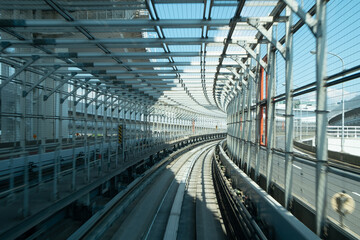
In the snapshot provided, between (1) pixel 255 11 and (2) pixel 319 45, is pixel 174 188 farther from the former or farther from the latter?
(2) pixel 319 45

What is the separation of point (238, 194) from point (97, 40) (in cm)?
652

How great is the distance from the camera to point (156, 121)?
29953 mm

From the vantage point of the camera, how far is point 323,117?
3898 millimetres

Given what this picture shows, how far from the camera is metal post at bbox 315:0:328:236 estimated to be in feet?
12.2

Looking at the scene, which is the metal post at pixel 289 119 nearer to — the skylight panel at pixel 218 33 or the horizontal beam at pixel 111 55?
the skylight panel at pixel 218 33

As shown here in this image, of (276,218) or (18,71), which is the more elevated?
(18,71)

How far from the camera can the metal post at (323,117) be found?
3713 millimetres

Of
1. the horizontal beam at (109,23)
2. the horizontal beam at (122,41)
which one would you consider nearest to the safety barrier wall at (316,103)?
the horizontal beam at (109,23)

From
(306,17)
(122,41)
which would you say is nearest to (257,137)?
(306,17)

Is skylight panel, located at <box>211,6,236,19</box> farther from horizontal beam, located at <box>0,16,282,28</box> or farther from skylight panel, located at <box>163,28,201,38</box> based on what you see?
skylight panel, located at <box>163,28,201,38</box>

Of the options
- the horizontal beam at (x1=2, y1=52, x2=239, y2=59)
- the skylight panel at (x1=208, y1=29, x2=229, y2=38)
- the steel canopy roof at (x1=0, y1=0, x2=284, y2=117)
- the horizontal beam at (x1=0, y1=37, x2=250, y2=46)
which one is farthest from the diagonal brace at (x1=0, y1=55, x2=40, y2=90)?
the skylight panel at (x1=208, y1=29, x2=229, y2=38)

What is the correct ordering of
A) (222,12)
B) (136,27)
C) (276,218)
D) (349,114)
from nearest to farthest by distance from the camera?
(349,114), (276,218), (222,12), (136,27)

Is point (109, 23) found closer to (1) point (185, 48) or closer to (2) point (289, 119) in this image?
(1) point (185, 48)

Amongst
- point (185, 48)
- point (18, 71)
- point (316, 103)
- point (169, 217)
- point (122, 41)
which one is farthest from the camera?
point (185, 48)
